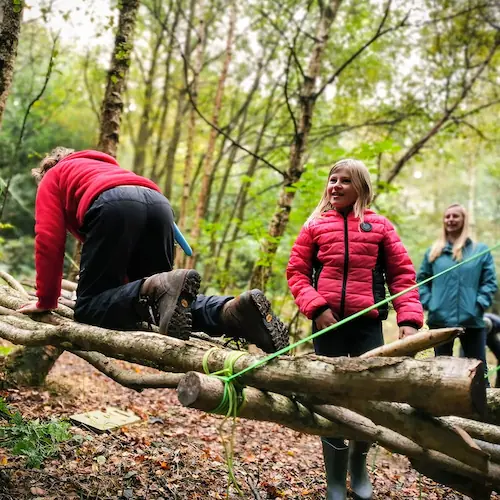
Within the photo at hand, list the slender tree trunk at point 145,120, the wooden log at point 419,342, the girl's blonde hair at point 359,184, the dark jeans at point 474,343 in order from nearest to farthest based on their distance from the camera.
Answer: the wooden log at point 419,342 → the girl's blonde hair at point 359,184 → the dark jeans at point 474,343 → the slender tree trunk at point 145,120

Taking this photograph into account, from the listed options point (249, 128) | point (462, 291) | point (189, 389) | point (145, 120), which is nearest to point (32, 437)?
point (189, 389)

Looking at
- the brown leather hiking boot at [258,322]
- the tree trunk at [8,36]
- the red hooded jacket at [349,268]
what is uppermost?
the tree trunk at [8,36]

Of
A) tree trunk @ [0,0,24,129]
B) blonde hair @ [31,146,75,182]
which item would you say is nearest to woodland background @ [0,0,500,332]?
tree trunk @ [0,0,24,129]

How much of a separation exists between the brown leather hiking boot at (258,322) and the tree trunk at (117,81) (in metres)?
3.57

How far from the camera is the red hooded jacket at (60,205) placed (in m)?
2.72

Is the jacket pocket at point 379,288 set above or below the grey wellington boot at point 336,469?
above

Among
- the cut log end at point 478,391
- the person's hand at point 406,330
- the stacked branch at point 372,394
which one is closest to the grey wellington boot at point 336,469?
the stacked branch at point 372,394

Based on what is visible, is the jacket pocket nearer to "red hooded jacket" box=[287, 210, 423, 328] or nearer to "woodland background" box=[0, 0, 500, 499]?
"red hooded jacket" box=[287, 210, 423, 328]

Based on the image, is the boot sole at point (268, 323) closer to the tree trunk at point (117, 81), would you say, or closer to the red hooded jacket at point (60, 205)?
the red hooded jacket at point (60, 205)

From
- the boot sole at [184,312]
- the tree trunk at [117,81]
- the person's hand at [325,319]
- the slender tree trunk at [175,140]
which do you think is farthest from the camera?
the slender tree trunk at [175,140]

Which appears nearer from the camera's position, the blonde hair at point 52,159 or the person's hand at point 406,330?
the person's hand at point 406,330

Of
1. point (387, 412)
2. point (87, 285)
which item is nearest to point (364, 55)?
point (87, 285)

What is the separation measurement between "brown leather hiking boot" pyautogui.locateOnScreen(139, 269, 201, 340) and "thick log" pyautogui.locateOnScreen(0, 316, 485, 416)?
0.74 feet

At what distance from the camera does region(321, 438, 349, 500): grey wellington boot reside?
8.59 feet
